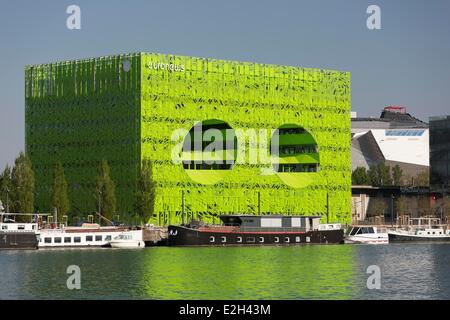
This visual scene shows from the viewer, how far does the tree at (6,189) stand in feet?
535

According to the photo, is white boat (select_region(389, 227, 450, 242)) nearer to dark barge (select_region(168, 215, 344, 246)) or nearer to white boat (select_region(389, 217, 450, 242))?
white boat (select_region(389, 217, 450, 242))

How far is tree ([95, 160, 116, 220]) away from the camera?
16988 centimetres

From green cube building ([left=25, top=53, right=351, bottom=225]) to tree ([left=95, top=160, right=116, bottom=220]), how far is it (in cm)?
915

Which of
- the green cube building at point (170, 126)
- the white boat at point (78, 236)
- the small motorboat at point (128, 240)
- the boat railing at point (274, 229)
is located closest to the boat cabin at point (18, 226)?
the white boat at point (78, 236)

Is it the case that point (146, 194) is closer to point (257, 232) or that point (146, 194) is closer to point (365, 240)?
point (257, 232)

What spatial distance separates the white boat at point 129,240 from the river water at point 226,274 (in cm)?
1208

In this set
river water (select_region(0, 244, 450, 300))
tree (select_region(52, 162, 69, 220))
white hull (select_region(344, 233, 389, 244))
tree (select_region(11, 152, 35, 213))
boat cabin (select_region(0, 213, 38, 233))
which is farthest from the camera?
white hull (select_region(344, 233, 389, 244))

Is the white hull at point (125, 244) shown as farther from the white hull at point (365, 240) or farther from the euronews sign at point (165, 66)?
the euronews sign at point (165, 66)

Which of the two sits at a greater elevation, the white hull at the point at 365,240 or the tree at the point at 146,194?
the tree at the point at 146,194

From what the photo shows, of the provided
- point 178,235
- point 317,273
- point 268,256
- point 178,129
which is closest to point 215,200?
point 178,129

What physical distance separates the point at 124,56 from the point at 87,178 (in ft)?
59.3

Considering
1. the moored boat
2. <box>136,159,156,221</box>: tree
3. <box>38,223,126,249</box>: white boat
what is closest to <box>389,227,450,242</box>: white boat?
<box>136,159,156,221</box>: tree
